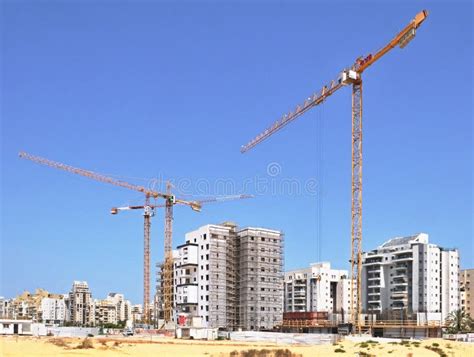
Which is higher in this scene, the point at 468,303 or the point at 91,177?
the point at 91,177

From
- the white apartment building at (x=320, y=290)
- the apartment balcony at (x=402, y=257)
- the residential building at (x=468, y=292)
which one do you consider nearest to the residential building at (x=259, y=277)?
the apartment balcony at (x=402, y=257)

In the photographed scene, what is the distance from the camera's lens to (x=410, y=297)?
13225cm

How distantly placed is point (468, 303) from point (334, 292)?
117 ft

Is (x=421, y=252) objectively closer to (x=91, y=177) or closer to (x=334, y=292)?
(x=334, y=292)

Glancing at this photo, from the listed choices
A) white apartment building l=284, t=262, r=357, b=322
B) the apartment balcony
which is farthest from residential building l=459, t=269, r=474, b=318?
the apartment balcony

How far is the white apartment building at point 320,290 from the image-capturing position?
168 metres

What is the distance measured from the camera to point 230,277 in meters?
129

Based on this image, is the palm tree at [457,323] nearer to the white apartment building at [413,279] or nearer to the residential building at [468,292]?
the white apartment building at [413,279]

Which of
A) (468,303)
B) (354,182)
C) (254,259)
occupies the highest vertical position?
(354,182)

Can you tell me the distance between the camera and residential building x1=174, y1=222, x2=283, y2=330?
124 metres

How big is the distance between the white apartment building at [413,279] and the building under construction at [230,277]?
24132mm

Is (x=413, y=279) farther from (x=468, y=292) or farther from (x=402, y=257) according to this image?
(x=468, y=292)

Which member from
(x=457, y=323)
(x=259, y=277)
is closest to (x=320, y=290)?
(x=259, y=277)

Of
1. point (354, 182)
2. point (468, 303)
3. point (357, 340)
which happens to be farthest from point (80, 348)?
point (468, 303)
